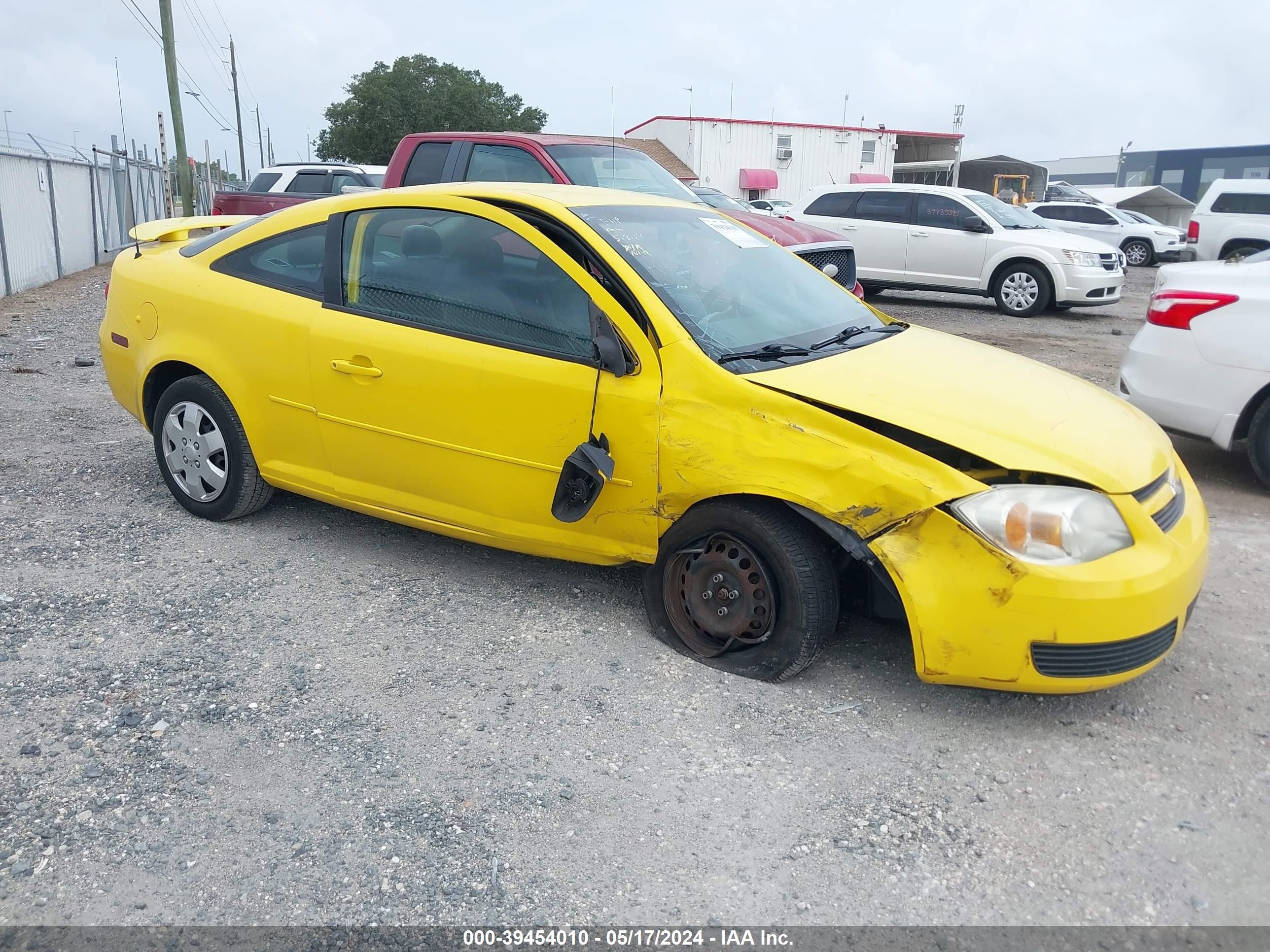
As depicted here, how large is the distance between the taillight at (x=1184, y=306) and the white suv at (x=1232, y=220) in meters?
13.8

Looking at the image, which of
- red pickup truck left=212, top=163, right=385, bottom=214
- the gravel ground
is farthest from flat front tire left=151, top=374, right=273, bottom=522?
red pickup truck left=212, top=163, right=385, bottom=214

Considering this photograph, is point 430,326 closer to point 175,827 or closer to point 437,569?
point 437,569

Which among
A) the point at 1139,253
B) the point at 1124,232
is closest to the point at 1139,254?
the point at 1139,253

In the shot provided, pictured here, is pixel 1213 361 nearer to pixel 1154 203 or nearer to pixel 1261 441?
pixel 1261 441

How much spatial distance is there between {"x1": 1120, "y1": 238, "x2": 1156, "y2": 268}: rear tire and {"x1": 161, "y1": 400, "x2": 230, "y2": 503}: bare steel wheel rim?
24630 millimetres

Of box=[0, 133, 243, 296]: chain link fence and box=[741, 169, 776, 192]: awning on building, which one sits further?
box=[741, 169, 776, 192]: awning on building

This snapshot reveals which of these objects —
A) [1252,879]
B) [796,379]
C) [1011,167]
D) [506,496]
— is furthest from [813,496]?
[1011,167]

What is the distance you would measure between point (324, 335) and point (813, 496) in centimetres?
214

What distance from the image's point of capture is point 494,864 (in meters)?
2.54

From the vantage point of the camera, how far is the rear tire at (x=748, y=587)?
322cm

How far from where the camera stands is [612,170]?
8.37 m

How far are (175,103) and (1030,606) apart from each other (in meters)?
26.2

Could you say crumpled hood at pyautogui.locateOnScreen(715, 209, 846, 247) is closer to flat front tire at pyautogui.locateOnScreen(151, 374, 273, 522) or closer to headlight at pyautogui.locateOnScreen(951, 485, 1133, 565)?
flat front tire at pyautogui.locateOnScreen(151, 374, 273, 522)

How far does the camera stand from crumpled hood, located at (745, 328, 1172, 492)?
3049mm
